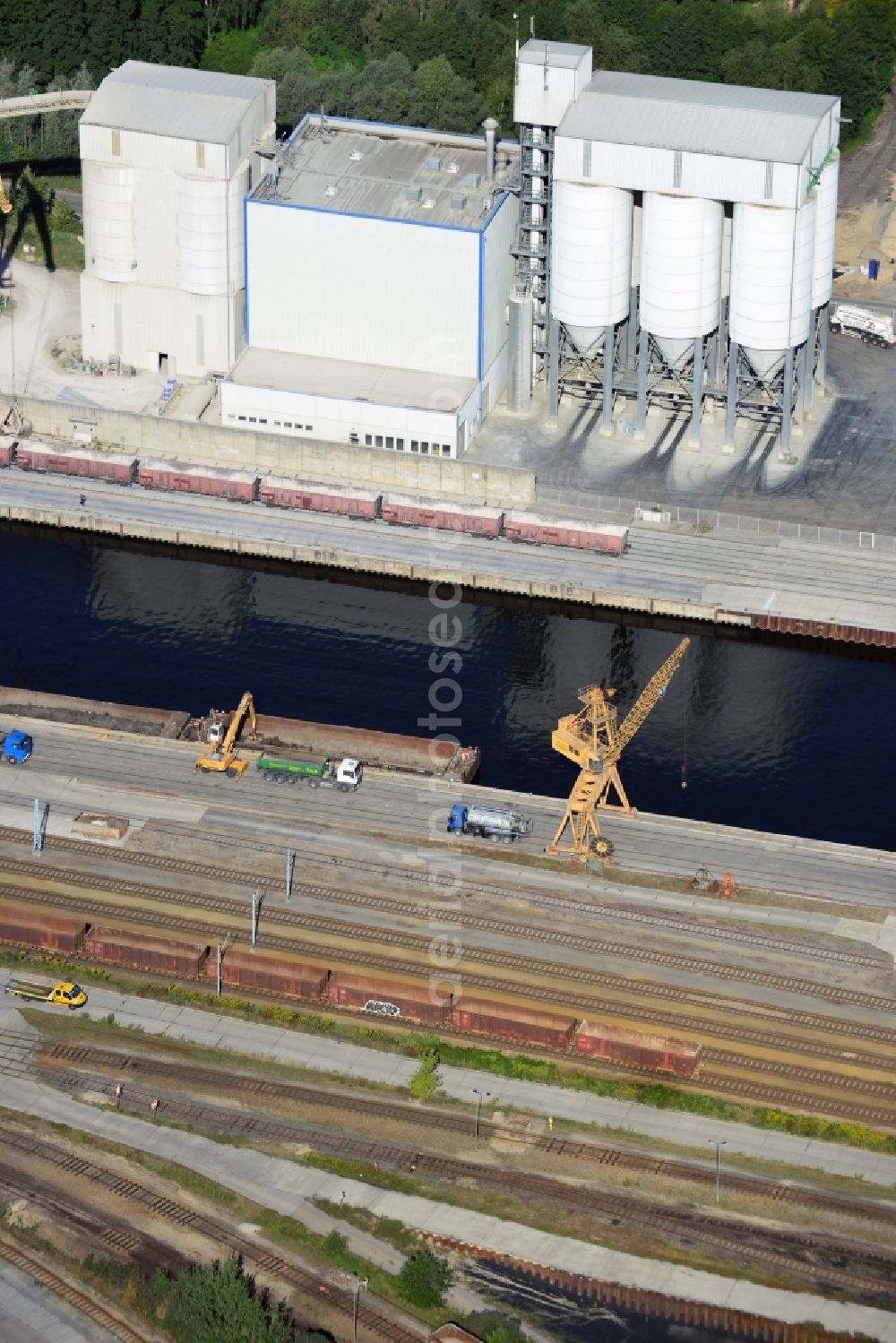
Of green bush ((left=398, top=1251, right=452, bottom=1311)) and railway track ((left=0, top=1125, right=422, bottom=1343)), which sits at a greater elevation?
green bush ((left=398, top=1251, right=452, bottom=1311))

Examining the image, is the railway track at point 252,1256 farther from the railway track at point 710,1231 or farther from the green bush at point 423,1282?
the railway track at point 710,1231

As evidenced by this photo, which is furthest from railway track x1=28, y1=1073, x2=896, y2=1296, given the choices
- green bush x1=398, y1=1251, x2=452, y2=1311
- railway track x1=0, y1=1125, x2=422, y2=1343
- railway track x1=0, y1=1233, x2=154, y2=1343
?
railway track x1=0, y1=1233, x2=154, y2=1343

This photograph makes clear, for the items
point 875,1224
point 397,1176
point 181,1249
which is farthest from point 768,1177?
point 181,1249

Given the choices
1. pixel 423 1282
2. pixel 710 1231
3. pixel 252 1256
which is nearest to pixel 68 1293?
pixel 252 1256

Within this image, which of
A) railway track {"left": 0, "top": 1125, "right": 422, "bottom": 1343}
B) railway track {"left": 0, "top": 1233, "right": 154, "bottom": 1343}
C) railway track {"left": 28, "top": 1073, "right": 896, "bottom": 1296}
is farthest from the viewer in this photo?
railway track {"left": 28, "top": 1073, "right": 896, "bottom": 1296}

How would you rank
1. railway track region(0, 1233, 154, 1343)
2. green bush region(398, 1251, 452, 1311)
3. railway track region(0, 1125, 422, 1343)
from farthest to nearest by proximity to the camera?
green bush region(398, 1251, 452, 1311), railway track region(0, 1125, 422, 1343), railway track region(0, 1233, 154, 1343)

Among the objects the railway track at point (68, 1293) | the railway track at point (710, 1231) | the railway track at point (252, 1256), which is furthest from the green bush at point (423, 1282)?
the railway track at point (710, 1231)

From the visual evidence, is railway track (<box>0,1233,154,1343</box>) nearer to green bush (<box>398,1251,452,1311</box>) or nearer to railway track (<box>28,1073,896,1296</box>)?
green bush (<box>398,1251,452,1311</box>)
